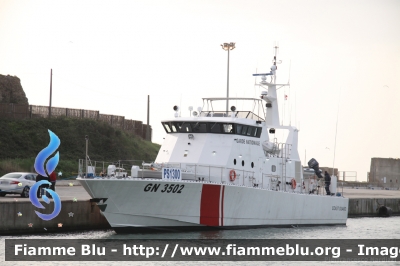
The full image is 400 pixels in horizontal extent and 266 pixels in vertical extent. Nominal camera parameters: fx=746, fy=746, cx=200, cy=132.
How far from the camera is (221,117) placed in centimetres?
3155

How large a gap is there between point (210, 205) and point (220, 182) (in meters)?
1.32

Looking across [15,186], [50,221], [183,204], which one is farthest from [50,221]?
[15,186]

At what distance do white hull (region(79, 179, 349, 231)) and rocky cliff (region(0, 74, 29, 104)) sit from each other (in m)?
33.9

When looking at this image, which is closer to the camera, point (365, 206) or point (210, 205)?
point (210, 205)

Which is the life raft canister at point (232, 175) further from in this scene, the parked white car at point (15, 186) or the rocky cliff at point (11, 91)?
the rocky cliff at point (11, 91)

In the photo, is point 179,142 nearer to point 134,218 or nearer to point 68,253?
point 134,218

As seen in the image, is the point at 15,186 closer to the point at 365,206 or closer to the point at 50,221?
the point at 50,221

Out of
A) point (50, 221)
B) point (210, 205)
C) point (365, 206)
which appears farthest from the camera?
point (365, 206)

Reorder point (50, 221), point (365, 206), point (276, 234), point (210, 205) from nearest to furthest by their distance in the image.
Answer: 1. point (50, 221)
2. point (210, 205)
3. point (276, 234)
4. point (365, 206)

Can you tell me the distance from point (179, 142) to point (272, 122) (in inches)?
249

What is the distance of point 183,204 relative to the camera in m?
28.2

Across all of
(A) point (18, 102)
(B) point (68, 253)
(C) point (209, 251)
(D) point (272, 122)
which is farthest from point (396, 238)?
(A) point (18, 102)

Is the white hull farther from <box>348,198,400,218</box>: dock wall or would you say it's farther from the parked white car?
<box>348,198,400,218</box>: dock wall

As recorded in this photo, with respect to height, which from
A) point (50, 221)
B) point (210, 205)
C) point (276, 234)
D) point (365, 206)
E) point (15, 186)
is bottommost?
point (276, 234)
